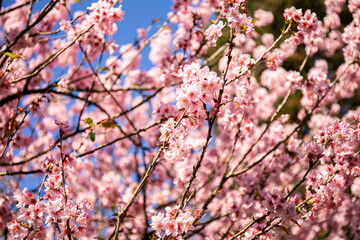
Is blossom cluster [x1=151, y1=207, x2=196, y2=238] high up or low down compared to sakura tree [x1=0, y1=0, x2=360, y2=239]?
down

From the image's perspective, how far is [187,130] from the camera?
219 cm

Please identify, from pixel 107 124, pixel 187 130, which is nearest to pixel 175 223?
pixel 187 130

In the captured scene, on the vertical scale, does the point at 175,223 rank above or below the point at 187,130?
below

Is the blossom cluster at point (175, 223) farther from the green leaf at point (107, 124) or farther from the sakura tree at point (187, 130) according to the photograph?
the green leaf at point (107, 124)

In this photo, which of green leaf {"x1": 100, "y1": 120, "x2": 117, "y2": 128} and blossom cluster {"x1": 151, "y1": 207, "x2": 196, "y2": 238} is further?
green leaf {"x1": 100, "y1": 120, "x2": 117, "y2": 128}

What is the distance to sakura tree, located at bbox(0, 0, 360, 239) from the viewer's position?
2.10 metres

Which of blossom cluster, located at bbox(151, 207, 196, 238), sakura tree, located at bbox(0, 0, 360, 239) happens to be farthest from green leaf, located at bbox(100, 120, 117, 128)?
blossom cluster, located at bbox(151, 207, 196, 238)

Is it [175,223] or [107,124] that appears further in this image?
[107,124]

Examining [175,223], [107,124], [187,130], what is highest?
[107,124]

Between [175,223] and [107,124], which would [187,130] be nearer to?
[175,223]

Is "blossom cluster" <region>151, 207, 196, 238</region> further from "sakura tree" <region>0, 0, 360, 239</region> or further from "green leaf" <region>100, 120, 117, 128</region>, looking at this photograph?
"green leaf" <region>100, 120, 117, 128</region>

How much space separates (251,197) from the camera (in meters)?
3.57

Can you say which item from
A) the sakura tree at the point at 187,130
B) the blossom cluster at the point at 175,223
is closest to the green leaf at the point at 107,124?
the sakura tree at the point at 187,130

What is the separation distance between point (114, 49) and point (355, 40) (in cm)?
289
